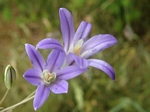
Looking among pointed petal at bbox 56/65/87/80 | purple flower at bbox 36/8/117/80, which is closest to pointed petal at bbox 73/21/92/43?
purple flower at bbox 36/8/117/80

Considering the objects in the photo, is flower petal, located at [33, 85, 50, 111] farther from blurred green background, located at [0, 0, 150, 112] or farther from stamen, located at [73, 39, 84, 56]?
blurred green background, located at [0, 0, 150, 112]

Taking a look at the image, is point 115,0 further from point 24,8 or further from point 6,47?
point 6,47

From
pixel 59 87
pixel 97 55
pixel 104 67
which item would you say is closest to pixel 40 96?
pixel 59 87

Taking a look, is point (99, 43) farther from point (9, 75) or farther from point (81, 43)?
point (9, 75)

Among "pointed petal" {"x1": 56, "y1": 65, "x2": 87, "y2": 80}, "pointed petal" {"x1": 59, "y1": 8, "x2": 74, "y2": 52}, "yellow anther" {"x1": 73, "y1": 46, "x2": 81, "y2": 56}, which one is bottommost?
"pointed petal" {"x1": 56, "y1": 65, "x2": 87, "y2": 80}

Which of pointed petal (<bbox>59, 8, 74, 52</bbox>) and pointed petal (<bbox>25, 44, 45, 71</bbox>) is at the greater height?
pointed petal (<bbox>59, 8, 74, 52</bbox>)

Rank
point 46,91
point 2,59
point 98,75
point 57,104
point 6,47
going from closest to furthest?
point 46,91, point 57,104, point 98,75, point 2,59, point 6,47

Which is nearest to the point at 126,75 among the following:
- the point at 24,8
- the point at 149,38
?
the point at 149,38
